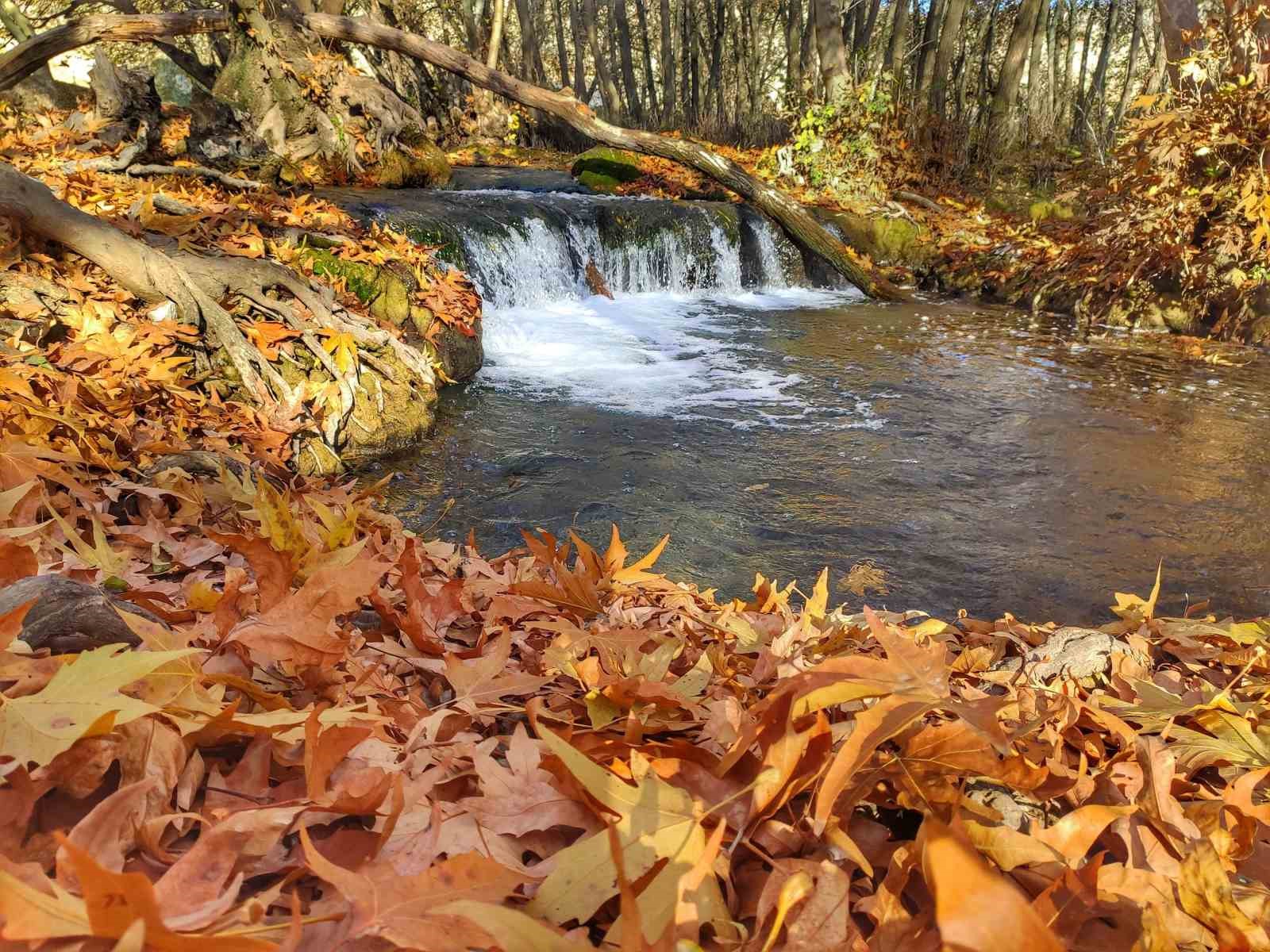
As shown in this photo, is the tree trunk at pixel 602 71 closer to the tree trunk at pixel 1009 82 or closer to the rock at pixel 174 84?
the tree trunk at pixel 1009 82

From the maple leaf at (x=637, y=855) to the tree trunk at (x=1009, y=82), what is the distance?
16.5m

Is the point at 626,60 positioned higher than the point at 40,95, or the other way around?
the point at 626,60

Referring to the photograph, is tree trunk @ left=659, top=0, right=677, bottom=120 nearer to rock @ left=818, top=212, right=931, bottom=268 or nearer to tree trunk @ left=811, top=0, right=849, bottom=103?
tree trunk @ left=811, top=0, right=849, bottom=103

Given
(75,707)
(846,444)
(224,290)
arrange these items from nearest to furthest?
(75,707), (224,290), (846,444)

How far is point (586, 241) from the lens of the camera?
995cm

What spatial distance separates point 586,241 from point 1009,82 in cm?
1018

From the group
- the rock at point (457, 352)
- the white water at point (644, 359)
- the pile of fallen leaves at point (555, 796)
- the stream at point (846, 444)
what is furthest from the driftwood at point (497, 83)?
the pile of fallen leaves at point (555, 796)

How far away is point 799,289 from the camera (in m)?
11.5

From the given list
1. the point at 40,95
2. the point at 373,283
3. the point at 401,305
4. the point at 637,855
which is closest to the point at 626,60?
the point at 40,95

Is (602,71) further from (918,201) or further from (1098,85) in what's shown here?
(1098,85)

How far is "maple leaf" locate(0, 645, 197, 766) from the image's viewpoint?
29.0 inches

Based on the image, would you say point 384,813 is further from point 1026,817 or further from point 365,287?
point 365,287

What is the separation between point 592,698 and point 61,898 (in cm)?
62

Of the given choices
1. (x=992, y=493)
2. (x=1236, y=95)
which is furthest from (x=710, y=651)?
(x=1236, y=95)
